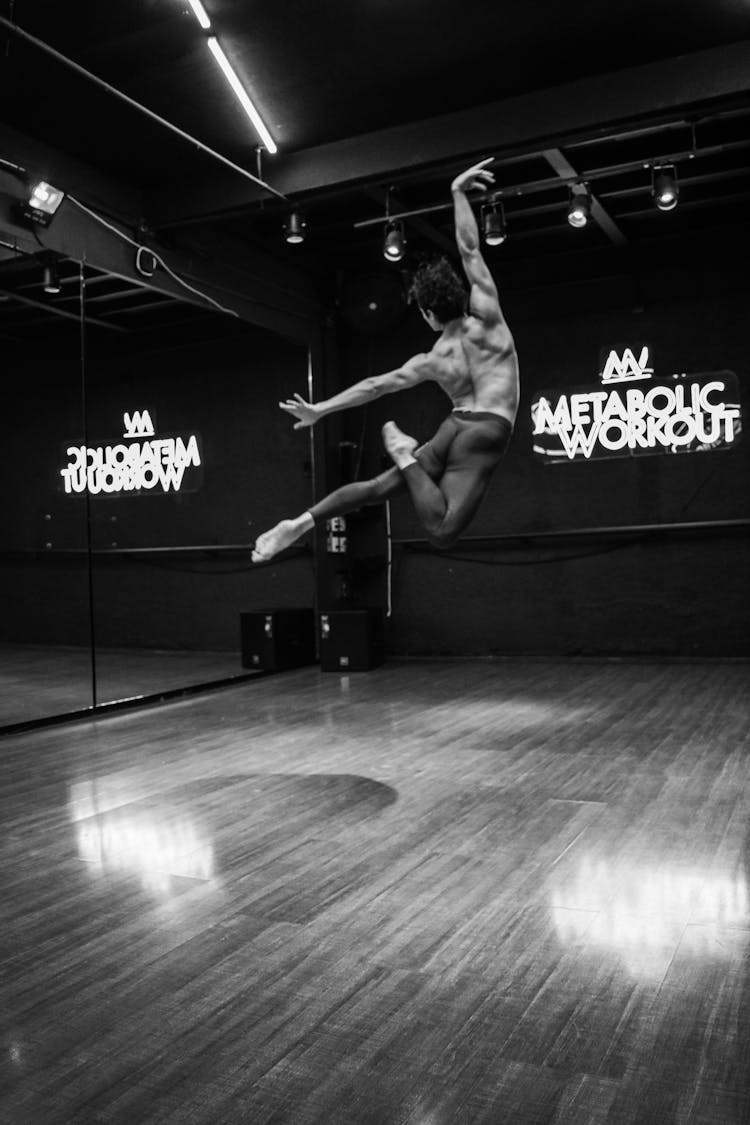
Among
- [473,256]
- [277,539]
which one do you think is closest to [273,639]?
[277,539]

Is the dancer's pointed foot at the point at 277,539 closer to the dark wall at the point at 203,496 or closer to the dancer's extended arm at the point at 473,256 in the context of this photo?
the dancer's extended arm at the point at 473,256

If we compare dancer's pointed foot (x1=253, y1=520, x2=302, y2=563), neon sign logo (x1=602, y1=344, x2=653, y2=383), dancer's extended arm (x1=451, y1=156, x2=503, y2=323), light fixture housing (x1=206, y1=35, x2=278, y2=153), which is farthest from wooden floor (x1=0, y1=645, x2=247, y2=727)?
neon sign logo (x1=602, y1=344, x2=653, y2=383)

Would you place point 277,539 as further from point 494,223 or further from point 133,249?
point 133,249

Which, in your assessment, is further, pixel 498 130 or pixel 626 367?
pixel 626 367

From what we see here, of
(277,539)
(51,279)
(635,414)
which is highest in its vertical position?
(51,279)

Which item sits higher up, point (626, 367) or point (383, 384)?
point (626, 367)

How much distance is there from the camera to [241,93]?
5.39 meters

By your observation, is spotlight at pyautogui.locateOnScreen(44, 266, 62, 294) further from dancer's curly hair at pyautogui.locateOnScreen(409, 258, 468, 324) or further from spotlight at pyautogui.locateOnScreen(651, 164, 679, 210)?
spotlight at pyautogui.locateOnScreen(651, 164, 679, 210)

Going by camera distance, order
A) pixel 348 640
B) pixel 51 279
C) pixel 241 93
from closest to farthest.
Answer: pixel 241 93 < pixel 51 279 < pixel 348 640

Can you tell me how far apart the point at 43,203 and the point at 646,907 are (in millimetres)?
5146

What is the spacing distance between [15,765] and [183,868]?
2.02 meters

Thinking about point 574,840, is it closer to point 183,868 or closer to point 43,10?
point 183,868

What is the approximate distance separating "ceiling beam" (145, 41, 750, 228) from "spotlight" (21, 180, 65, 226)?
1.01 meters

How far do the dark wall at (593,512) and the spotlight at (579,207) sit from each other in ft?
6.30
